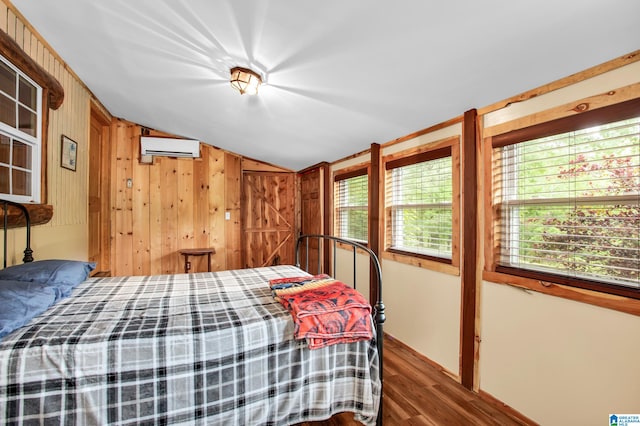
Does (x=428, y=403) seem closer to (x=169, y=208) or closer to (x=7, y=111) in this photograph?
(x=7, y=111)

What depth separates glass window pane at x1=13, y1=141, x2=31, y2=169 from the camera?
76.9 inches

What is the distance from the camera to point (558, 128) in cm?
160

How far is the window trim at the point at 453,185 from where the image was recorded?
2.23m

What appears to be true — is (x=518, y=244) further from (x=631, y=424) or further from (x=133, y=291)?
(x=133, y=291)

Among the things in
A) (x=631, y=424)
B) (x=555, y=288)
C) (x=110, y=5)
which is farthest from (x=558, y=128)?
(x=110, y=5)

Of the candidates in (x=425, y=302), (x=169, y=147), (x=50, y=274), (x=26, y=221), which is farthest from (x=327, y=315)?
(x=169, y=147)

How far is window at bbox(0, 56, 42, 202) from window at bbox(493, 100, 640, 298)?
10.6 feet

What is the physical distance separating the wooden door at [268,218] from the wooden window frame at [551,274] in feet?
11.9

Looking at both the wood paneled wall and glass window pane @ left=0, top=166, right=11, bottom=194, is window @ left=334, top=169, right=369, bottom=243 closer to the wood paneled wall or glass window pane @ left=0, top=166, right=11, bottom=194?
the wood paneled wall

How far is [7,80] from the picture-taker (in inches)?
72.2

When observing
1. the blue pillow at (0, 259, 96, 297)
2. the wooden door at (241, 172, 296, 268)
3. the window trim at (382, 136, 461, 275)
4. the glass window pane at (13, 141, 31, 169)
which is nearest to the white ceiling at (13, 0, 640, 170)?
the window trim at (382, 136, 461, 275)

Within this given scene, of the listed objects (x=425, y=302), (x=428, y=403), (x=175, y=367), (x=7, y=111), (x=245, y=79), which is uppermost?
(x=245, y=79)

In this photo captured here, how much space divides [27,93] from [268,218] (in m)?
3.36

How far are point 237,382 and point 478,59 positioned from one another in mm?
2018
